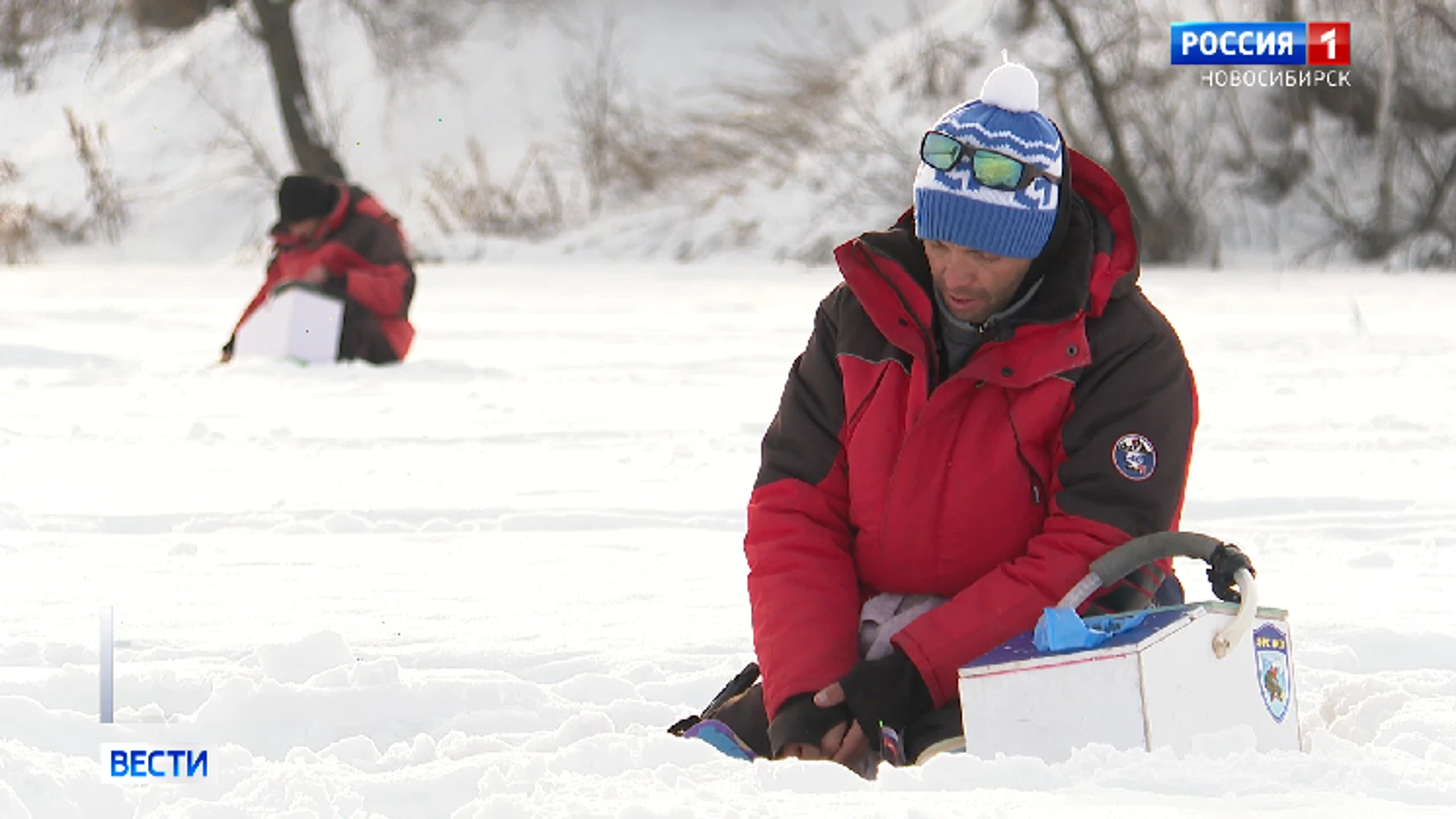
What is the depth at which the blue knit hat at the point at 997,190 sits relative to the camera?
250 centimetres

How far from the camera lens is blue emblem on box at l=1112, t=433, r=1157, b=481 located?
2.47 meters

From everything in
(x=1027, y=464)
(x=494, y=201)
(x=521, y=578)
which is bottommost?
(x=521, y=578)

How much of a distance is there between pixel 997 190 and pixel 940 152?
117 mm

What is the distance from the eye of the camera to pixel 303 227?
8.04 meters

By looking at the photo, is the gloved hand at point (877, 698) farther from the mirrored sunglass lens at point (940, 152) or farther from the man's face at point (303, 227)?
the man's face at point (303, 227)

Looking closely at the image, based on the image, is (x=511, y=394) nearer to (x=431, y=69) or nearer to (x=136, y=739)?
(x=136, y=739)

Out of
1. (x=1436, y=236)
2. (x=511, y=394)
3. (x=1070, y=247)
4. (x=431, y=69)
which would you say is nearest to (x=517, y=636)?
(x=1070, y=247)

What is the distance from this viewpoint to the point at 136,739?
105 inches

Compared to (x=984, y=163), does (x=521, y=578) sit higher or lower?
lower

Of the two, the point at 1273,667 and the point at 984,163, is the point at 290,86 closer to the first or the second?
the point at 984,163

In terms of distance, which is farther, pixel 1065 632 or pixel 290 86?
pixel 290 86

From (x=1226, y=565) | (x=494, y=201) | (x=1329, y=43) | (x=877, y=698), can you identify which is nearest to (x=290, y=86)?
(x=494, y=201)

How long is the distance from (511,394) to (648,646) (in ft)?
13.5

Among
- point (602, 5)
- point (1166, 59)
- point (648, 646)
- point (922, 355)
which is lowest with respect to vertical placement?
point (648, 646)
